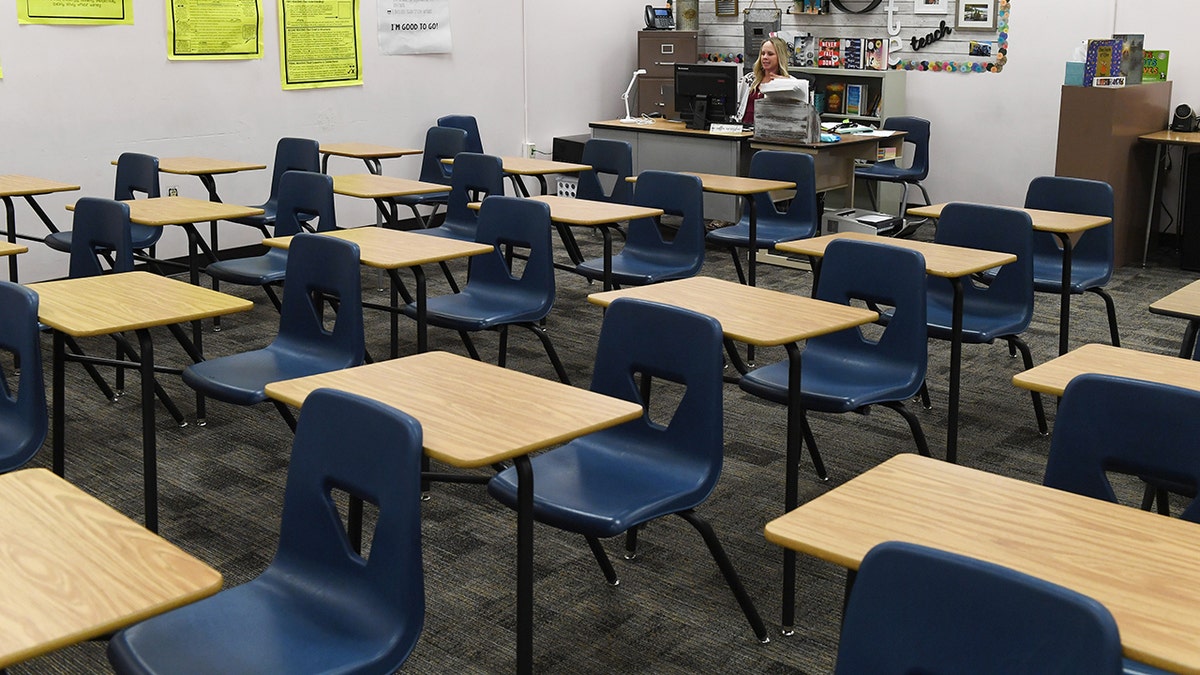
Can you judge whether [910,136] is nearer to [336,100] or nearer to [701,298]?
[336,100]

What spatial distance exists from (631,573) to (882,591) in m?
1.84

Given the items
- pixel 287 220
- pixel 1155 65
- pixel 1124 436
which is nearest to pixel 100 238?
pixel 287 220

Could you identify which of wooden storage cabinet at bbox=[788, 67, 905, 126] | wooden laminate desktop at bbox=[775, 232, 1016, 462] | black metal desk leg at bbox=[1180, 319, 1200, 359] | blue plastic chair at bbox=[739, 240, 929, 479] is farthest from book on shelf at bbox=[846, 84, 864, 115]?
black metal desk leg at bbox=[1180, 319, 1200, 359]

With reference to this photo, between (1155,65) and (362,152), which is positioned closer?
(362,152)

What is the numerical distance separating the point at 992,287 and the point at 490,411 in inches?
102

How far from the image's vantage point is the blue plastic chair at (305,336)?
11.3ft

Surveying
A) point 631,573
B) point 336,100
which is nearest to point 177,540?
point 631,573

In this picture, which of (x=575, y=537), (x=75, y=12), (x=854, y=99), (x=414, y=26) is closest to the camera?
(x=575, y=537)

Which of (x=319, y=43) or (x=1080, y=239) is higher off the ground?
(x=319, y=43)

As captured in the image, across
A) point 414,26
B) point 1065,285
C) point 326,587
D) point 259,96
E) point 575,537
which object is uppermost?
point 414,26

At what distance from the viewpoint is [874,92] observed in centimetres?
880

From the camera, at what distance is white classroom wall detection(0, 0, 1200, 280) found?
21.7ft

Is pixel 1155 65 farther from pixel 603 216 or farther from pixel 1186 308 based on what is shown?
pixel 1186 308

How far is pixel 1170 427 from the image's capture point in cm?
210
